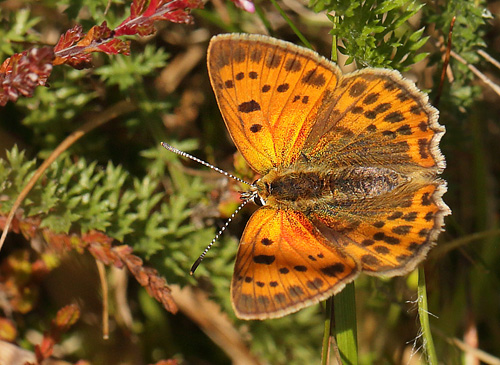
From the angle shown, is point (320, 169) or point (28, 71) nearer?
point (28, 71)

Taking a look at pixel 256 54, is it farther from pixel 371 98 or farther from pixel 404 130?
pixel 404 130

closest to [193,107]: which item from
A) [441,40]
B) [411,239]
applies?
[441,40]

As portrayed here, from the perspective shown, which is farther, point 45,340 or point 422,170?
point 45,340

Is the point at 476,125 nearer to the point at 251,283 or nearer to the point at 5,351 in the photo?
the point at 251,283

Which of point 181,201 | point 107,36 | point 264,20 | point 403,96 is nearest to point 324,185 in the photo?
point 403,96

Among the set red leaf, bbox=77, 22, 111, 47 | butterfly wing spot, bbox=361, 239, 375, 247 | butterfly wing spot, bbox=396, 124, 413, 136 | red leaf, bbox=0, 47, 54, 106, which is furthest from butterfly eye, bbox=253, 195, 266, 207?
red leaf, bbox=0, 47, 54, 106

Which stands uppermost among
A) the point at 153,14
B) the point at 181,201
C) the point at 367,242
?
the point at 153,14

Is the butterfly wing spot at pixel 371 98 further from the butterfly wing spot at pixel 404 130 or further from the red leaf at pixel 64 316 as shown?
the red leaf at pixel 64 316
